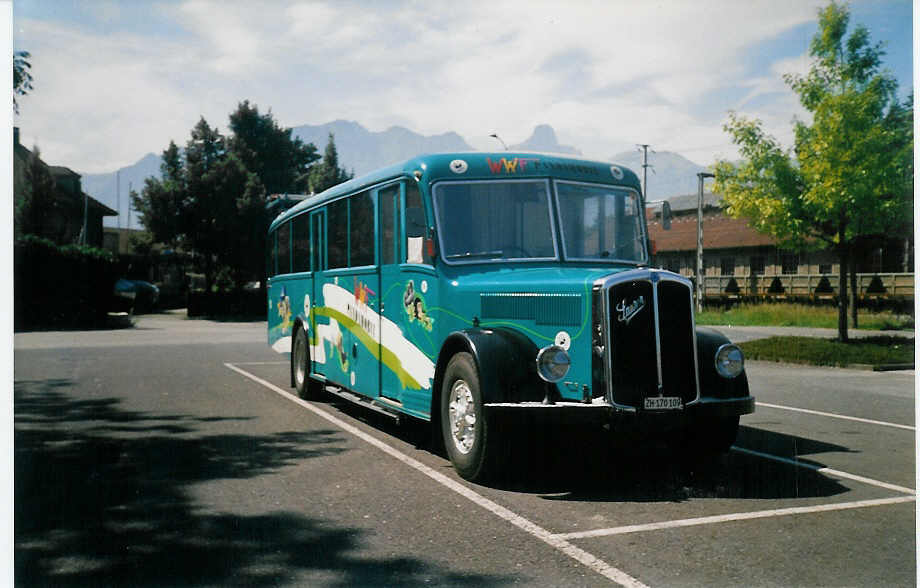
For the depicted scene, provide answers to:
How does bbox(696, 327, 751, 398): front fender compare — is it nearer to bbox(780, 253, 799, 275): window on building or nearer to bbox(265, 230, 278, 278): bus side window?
bbox(265, 230, 278, 278): bus side window

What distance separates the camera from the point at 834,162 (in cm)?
1806

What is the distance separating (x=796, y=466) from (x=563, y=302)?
8.85 ft

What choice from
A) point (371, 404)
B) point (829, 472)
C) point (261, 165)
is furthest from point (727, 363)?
point (261, 165)

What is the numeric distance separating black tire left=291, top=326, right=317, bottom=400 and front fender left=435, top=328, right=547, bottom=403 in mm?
→ 5522

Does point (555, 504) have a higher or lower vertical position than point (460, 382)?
lower

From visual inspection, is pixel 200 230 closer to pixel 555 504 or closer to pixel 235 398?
pixel 235 398

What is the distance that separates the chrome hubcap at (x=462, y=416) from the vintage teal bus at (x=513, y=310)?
0.02 meters

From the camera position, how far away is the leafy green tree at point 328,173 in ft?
170

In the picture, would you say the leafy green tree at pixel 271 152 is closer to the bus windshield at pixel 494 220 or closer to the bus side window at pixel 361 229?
the bus side window at pixel 361 229

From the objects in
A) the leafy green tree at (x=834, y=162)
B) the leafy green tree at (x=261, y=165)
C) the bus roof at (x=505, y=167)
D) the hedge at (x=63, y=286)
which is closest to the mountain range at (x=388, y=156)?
the bus roof at (x=505, y=167)

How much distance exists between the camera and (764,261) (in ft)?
152

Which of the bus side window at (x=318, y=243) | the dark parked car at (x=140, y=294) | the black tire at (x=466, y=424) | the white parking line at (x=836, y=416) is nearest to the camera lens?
the black tire at (x=466, y=424)

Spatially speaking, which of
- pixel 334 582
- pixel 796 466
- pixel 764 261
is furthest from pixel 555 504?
pixel 764 261

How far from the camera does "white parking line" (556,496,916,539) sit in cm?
543
